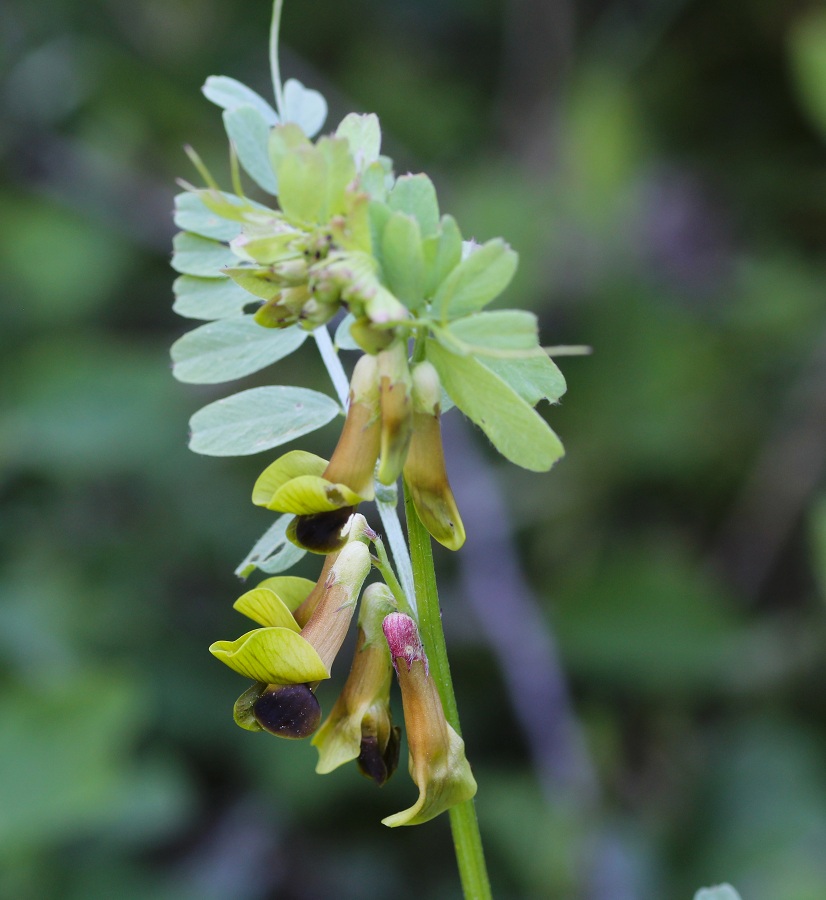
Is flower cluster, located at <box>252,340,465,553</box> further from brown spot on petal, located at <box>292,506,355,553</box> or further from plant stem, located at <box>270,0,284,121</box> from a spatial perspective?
plant stem, located at <box>270,0,284,121</box>

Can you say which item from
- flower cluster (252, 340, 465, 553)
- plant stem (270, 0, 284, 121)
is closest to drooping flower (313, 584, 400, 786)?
flower cluster (252, 340, 465, 553)

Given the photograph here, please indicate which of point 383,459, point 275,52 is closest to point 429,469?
point 383,459


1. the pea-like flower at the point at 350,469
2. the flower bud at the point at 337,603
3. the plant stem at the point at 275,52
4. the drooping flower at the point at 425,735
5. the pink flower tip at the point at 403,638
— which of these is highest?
the plant stem at the point at 275,52

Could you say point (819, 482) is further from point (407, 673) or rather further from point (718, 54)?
point (407, 673)

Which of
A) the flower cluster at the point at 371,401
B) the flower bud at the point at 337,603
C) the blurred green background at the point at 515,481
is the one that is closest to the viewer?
the flower cluster at the point at 371,401

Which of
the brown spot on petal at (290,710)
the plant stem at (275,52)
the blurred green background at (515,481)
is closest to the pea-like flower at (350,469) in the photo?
the brown spot on petal at (290,710)

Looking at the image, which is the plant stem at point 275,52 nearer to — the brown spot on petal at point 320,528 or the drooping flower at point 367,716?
the brown spot on petal at point 320,528
